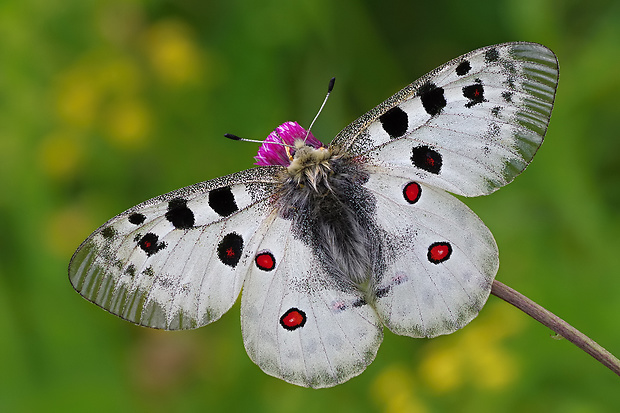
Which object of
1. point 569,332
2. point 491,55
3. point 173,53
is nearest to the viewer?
point 569,332

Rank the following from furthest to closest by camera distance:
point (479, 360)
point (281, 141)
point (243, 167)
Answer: point (243, 167) < point (479, 360) < point (281, 141)

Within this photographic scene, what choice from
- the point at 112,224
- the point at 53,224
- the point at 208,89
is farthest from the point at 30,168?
the point at 112,224

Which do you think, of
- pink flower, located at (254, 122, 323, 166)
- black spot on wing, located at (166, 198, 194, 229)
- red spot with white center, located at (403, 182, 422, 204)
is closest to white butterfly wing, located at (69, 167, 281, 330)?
black spot on wing, located at (166, 198, 194, 229)

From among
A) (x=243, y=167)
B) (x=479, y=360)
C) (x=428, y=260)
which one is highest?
(x=428, y=260)

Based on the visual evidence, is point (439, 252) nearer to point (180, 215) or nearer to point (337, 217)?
point (337, 217)

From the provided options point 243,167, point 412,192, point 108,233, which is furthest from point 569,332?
point 243,167

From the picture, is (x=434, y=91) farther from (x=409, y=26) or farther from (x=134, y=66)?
(x=134, y=66)

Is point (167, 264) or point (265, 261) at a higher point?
point (167, 264)

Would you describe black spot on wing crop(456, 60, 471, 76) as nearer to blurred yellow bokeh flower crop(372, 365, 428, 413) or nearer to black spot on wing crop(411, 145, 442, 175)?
black spot on wing crop(411, 145, 442, 175)

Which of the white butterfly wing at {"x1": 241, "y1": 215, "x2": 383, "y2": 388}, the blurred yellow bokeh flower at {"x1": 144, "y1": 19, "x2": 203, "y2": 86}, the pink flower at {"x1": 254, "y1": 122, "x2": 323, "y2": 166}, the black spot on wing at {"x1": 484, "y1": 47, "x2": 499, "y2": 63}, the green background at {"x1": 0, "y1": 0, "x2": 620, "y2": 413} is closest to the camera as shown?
the black spot on wing at {"x1": 484, "y1": 47, "x2": 499, "y2": 63}
